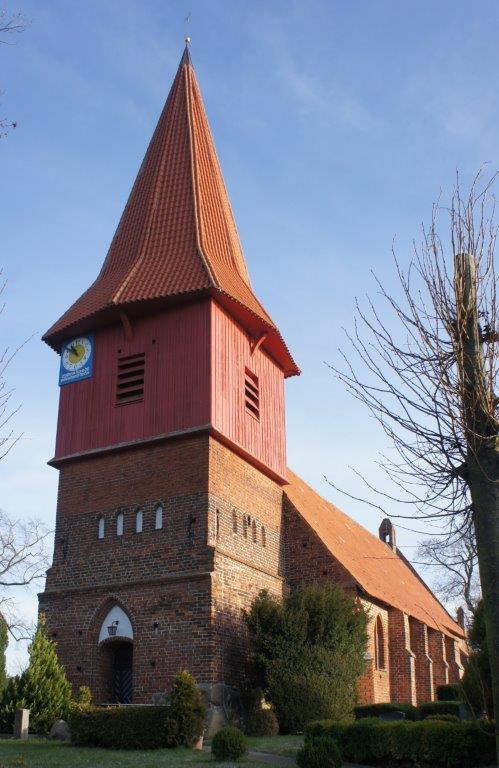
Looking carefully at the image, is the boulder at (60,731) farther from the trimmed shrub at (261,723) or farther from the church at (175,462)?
the trimmed shrub at (261,723)

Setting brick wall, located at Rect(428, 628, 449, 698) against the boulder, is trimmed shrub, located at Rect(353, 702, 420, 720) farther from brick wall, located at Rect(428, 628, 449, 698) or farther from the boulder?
brick wall, located at Rect(428, 628, 449, 698)

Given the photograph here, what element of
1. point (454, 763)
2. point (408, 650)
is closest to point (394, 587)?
point (408, 650)

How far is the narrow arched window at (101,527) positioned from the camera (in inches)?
826

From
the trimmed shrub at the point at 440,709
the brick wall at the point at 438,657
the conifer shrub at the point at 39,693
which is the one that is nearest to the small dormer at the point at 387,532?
the brick wall at the point at 438,657

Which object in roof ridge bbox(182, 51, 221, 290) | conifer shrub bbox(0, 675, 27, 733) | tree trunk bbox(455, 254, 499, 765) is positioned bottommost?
conifer shrub bbox(0, 675, 27, 733)

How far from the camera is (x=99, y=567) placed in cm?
2061

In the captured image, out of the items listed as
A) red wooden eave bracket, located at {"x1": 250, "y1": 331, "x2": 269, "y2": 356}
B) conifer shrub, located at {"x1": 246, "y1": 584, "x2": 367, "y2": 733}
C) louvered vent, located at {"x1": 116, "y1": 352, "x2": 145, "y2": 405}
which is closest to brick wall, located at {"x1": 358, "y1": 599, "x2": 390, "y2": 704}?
conifer shrub, located at {"x1": 246, "y1": 584, "x2": 367, "y2": 733}

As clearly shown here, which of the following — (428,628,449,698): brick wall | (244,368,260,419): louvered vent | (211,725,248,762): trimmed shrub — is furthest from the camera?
(428,628,449,698): brick wall

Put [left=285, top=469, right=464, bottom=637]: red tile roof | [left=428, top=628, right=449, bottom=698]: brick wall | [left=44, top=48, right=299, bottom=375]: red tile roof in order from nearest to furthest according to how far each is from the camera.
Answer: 1. [left=44, top=48, right=299, bottom=375]: red tile roof
2. [left=285, top=469, right=464, bottom=637]: red tile roof
3. [left=428, top=628, right=449, bottom=698]: brick wall

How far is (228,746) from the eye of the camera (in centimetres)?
1380

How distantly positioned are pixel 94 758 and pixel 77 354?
11808 millimetres

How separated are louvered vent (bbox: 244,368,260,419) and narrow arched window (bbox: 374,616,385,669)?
823 centimetres

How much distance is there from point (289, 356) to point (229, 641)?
30.2 ft

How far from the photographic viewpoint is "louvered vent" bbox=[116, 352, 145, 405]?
21812 millimetres
